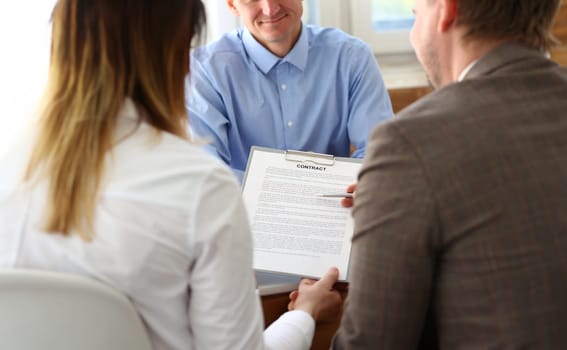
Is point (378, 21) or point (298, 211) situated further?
point (378, 21)

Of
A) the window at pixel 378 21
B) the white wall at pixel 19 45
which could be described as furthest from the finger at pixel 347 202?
the window at pixel 378 21

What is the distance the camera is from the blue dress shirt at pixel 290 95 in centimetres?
198

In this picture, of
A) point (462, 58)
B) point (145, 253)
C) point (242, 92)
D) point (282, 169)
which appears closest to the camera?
point (145, 253)

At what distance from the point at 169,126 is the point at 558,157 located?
516 mm

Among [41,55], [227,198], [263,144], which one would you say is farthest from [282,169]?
[41,55]

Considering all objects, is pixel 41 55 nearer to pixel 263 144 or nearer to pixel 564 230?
pixel 263 144

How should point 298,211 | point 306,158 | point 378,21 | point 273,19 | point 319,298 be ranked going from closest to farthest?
point 319,298
point 298,211
point 306,158
point 273,19
point 378,21

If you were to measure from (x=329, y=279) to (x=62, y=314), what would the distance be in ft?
2.02

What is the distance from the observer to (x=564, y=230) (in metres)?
0.91

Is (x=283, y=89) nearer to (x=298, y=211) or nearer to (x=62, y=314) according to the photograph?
(x=298, y=211)

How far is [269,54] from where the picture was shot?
1980 mm

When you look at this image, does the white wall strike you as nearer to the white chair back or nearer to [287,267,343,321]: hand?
[287,267,343,321]: hand

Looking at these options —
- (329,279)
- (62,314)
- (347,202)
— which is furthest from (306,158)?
(62,314)

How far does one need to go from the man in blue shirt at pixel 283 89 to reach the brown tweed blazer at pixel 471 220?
1.01 meters
